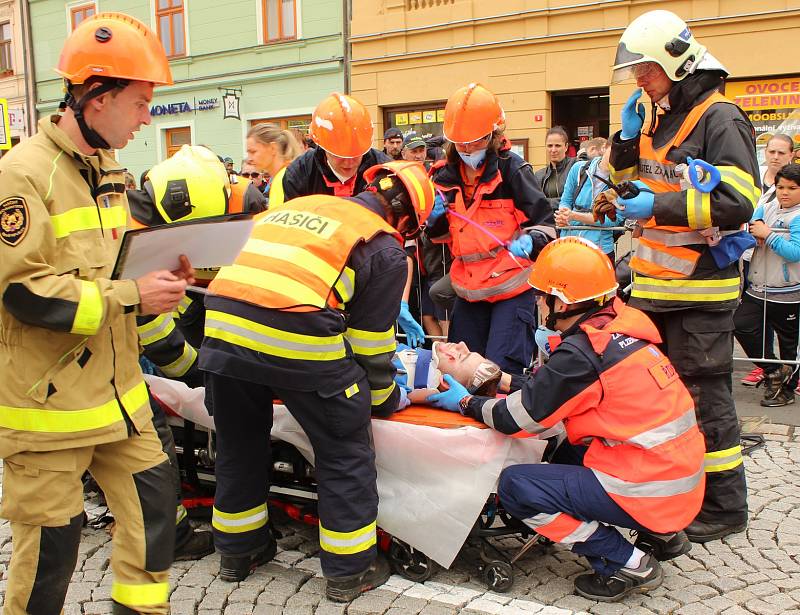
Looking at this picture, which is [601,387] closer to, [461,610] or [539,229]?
[461,610]

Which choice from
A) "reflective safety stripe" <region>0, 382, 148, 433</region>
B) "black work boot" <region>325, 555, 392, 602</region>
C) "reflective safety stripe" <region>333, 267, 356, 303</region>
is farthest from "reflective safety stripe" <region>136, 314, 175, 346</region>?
"black work boot" <region>325, 555, 392, 602</region>

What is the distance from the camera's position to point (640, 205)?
3.64 meters

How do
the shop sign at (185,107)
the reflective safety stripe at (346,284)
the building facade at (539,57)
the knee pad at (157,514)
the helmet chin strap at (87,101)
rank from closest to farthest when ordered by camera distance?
the helmet chin strap at (87,101), the knee pad at (157,514), the reflective safety stripe at (346,284), the building facade at (539,57), the shop sign at (185,107)

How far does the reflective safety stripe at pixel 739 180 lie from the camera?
137 inches

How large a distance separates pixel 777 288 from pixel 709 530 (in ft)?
9.92

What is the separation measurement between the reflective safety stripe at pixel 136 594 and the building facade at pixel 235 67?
1664 centimetres

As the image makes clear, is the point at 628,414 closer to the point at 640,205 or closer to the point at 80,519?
the point at 640,205

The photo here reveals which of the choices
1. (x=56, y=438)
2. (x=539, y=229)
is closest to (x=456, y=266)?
(x=539, y=229)

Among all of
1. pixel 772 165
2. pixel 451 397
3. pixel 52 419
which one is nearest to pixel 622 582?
pixel 451 397

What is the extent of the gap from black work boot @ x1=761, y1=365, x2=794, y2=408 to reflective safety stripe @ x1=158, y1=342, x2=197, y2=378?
4263 mm

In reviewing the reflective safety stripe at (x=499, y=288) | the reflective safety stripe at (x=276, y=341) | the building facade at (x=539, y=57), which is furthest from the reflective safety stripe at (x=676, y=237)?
the building facade at (x=539, y=57)

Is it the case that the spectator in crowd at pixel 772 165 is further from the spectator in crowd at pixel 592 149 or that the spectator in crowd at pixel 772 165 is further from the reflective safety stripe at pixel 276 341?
the reflective safety stripe at pixel 276 341

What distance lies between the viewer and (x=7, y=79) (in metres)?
25.2

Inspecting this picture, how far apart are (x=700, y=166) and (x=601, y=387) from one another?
42.6 inches
